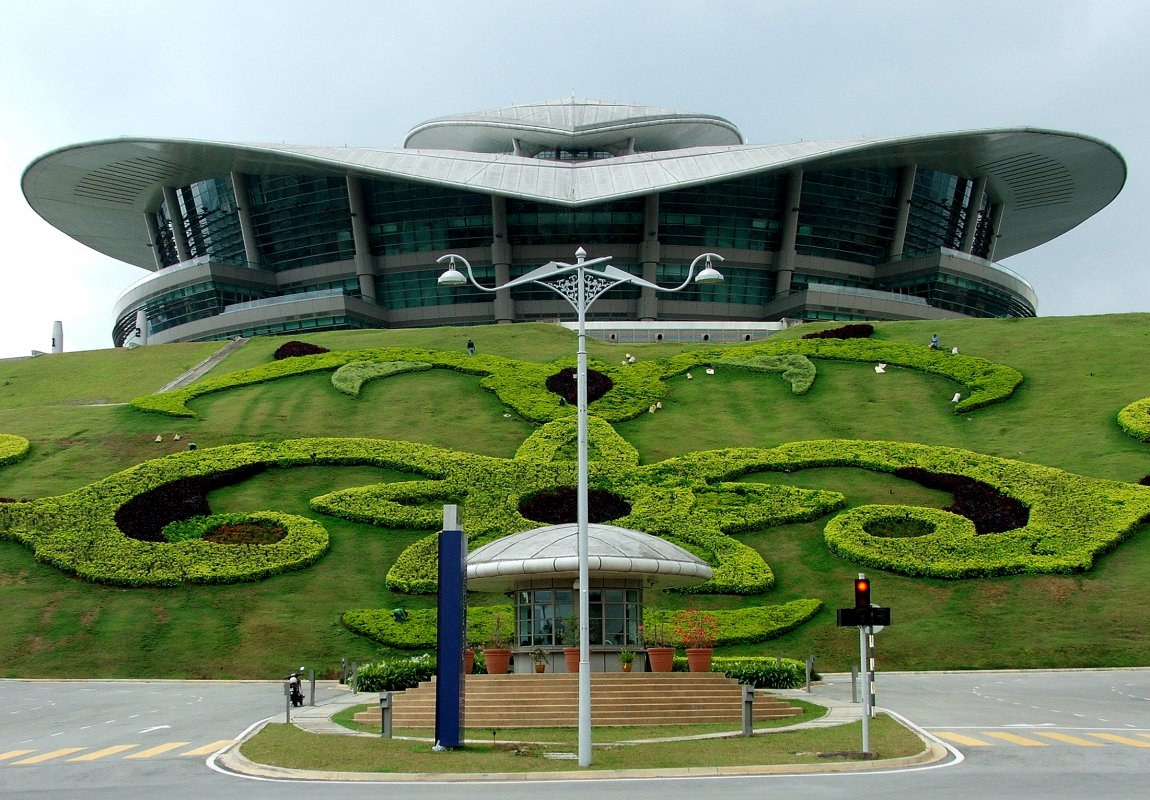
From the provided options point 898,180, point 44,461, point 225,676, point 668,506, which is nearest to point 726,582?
point 668,506

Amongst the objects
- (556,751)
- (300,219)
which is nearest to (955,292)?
(300,219)

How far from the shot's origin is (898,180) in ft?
317

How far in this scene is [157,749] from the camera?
22.6 m

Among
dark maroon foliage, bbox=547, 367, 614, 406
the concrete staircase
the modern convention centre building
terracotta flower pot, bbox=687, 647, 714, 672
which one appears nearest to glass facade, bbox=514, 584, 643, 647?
terracotta flower pot, bbox=687, 647, 714, 672

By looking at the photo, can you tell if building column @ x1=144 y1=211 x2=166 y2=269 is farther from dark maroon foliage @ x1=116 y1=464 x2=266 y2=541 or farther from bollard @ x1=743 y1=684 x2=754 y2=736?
bollard @ x1=743 y1=684 x2=754 y2=736

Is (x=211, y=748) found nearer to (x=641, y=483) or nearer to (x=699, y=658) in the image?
(x=699, y=658)

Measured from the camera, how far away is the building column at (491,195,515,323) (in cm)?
8994

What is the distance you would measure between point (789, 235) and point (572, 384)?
1637 inches

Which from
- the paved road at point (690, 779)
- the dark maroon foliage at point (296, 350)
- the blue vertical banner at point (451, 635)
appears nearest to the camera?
the paved road at point (690, 779)

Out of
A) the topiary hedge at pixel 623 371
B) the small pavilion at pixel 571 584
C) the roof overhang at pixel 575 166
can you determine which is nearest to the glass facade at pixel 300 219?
the roof overhang at pixel 575 166

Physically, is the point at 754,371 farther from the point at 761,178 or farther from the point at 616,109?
the point at 616,109

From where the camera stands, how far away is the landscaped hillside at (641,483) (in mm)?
36156

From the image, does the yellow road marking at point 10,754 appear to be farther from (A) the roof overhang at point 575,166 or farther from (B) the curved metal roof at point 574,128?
(B) the curved metal roof at point 574,128

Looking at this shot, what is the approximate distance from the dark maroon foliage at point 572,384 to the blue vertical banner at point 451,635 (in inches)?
1213
